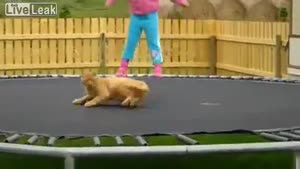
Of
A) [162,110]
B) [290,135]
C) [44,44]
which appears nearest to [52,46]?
[44,44]

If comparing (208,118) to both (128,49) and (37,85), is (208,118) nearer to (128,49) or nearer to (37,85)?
(37,85)

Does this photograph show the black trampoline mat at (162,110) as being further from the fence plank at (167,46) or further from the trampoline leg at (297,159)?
the fence plank at (167,46)

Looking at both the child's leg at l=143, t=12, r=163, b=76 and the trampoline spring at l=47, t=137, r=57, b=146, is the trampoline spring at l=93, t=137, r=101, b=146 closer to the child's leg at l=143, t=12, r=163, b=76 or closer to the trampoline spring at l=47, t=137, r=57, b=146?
the trampoline spring at l=47, t=137, r=57, b=146

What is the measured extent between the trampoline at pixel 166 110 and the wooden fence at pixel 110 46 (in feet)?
9.31

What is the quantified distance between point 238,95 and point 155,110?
792 millimetres

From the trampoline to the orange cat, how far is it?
5 cm

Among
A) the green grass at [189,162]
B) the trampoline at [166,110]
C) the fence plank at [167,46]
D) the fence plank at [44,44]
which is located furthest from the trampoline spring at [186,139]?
the fence plank at [167,46]

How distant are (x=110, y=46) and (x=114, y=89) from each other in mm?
4522

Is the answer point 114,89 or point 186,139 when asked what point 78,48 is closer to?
point 114,89

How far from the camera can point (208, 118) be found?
288cm

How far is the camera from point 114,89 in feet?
10.1

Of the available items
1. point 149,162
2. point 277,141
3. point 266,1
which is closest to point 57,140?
point 277,141

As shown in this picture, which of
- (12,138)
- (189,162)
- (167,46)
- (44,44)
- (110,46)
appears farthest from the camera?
(167,46)

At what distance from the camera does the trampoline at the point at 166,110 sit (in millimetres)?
2541
